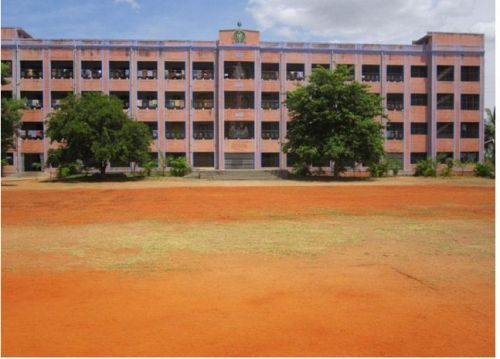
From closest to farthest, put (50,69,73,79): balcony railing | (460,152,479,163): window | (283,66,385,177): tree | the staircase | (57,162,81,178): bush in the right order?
(283,66,385,177): tree
(57,162,81,178): bush
the staircase
(50,69,73,79): balcony railing
(460,152,479,163): window

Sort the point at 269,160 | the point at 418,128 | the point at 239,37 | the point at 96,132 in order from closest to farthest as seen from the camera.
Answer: the point at 96,132 → the point at 239,37 → the point at 269,160 → the point at 418,128

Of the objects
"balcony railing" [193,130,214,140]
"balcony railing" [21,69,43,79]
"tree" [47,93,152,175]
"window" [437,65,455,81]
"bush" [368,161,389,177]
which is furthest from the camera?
"window" [437,65,455,81]

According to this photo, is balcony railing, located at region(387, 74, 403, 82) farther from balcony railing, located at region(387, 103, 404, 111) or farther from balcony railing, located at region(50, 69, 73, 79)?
balcony railing, located at region(50, 69, 73, 79)

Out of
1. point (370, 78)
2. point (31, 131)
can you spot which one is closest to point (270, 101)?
point (370, 78)

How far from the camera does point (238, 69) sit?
4619 centimetres

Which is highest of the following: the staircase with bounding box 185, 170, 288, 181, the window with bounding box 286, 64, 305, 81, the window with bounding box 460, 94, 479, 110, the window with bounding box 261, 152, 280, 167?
the window with bounding box 286, 64, 305, 81

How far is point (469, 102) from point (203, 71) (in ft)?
87.2

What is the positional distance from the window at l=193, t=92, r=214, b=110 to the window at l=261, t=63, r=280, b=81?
5423mm

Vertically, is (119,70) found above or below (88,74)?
above

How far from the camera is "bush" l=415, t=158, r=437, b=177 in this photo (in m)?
42.3

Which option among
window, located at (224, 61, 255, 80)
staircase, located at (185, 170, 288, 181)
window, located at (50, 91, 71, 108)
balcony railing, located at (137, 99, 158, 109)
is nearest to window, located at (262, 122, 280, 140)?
window, located at (224, 61, 255, 80)

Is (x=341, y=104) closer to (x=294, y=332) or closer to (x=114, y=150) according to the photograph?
(x=114, y=150)

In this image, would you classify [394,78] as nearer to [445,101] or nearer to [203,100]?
[445,101]

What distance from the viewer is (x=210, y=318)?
17.6 feet
